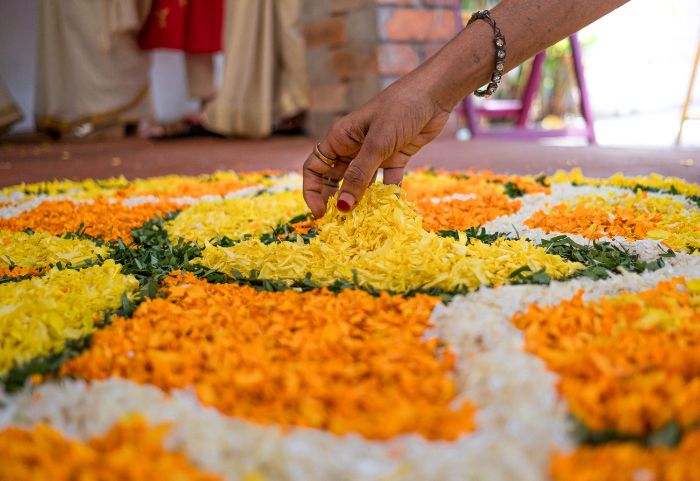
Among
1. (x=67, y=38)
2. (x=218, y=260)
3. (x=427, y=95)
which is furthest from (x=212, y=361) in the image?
(x=67, y=38)

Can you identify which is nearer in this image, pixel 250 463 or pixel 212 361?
pixel 250 463

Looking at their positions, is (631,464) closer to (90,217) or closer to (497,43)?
(497,43)

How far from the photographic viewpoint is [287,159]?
9.00ft

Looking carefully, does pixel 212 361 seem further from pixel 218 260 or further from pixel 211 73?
pixel 211 73

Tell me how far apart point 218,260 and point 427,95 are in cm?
47

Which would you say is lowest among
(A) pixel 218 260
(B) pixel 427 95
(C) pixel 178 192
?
(C) pixel 178 192

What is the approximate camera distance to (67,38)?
187 inches

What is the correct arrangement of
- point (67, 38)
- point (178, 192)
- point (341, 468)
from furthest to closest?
point (67, 38)
point (178, 192)
point (341, 468)

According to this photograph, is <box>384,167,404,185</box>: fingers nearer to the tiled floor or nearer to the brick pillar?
the tiled floor

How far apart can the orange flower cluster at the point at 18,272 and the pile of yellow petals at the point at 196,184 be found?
0.76m

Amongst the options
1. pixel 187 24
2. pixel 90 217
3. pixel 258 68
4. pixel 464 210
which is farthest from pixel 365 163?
pixel 187 24

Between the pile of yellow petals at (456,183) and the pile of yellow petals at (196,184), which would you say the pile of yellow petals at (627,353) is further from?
the pile of yellow petals at (196,184)

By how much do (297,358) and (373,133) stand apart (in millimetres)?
469

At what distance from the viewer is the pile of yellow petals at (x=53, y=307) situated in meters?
0.69
